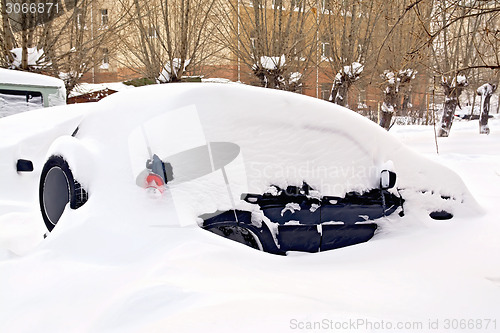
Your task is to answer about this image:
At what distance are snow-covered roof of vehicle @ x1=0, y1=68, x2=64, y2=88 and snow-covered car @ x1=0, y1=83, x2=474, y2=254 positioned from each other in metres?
4.58

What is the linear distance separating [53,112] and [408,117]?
27.9m

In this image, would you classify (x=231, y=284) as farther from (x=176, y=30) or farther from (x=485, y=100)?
(x=485, y=100)

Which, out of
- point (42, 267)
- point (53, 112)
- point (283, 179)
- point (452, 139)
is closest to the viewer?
point (42, 267)

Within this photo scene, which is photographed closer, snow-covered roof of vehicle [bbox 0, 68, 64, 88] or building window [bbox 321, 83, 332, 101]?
snow-covered roof of vehicle [bbox 0, 68, 64, 88]

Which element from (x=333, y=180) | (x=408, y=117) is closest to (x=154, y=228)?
(x=333, y=180)

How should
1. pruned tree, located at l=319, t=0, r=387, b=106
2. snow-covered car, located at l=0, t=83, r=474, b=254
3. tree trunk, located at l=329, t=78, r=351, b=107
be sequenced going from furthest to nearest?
tree trunk, located at l=329, t=78, r=351, b=107
pruned tree, located at l=319, t=0, r=387, b=106
snow-covered car, located at l=0, t=83, r=474, b=254

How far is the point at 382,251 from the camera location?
325 cm

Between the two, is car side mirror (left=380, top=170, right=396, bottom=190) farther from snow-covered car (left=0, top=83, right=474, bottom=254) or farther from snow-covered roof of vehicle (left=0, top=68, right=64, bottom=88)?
snow-covered roof of vehicle (left=0, top=68, right=64, bottom=88)

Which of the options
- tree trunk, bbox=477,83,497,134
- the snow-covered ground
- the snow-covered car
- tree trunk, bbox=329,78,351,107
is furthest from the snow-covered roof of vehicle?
tree trunk, bbox=477,83,497,134

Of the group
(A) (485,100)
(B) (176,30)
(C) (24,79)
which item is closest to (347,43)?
(B) (176,30)

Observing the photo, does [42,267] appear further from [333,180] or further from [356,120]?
[356,120]

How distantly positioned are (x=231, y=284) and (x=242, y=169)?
3.03ft

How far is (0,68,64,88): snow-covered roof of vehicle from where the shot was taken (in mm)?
7005
